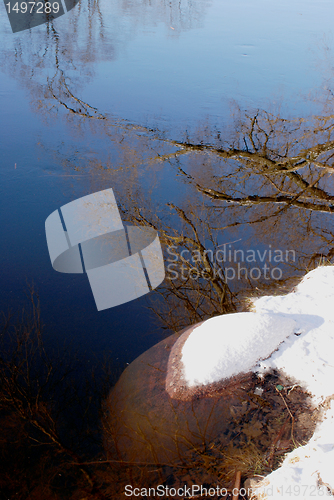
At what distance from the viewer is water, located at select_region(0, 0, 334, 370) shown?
3.38 m

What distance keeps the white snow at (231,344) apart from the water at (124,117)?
434 millimetres

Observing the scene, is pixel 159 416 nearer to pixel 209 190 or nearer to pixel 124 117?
pixel 209 190

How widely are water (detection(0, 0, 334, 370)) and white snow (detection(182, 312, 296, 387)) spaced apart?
0.43 meters

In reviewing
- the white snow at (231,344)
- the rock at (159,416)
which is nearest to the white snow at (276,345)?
the white snow at (231,344)

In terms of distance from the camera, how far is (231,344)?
2889mm

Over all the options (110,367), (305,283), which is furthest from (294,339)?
(110,367)

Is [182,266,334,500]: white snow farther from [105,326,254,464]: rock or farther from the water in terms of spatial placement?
the water

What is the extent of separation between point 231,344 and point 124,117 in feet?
15.0

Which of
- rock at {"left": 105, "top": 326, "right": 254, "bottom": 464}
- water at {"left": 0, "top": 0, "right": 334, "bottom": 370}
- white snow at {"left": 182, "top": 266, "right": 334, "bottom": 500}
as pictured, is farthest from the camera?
water at {"left": 0, "top": 0, "right": 334, "bottom": 370}

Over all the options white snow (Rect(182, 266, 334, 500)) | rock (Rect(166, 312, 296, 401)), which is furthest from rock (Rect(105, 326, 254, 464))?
white snow (Rect(182, 266, 334, 500))

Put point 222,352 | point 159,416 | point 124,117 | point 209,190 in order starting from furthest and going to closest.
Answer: point 124,117 < point 209,190 < point 222,352 < point 159,416

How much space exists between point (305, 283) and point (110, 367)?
2072 mm

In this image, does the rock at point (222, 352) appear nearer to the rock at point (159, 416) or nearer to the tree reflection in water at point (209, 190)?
the rock at point (159, 416)

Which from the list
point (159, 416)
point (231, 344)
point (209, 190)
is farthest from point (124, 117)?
point (159, 416)
